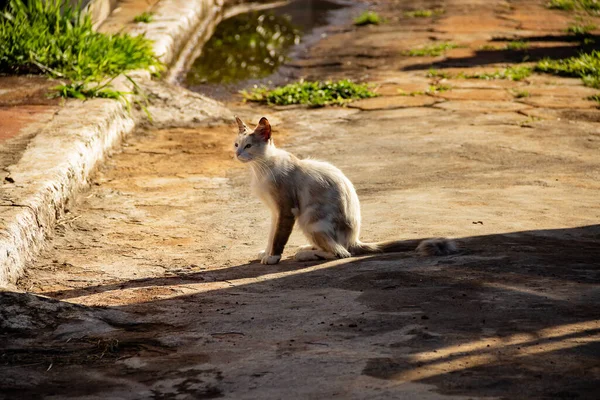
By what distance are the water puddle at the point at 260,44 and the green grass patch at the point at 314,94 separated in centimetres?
48

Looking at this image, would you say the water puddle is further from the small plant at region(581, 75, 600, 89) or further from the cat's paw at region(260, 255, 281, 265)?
the cat's paw at region(260, 255, 281, 265)

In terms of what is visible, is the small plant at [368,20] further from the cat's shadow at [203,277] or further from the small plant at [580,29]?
the cat's shadow at [203,277]

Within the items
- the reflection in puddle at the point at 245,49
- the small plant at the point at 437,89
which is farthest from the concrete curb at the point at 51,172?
the small plant at the point at 437,89

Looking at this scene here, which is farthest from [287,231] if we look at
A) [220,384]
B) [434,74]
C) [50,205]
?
[434,74]

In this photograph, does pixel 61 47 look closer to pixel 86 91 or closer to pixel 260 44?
pixel 86 91

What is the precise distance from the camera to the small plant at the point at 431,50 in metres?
10.4

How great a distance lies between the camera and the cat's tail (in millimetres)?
4199

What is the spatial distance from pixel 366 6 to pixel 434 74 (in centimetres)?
566

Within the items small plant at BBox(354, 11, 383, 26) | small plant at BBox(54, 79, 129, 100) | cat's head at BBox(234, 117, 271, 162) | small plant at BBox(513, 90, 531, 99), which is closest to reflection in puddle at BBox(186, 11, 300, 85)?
small plant at BBox(354, 11, 383, 26)

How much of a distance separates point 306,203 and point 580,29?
8006mm

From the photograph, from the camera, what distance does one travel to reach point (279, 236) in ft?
15.0

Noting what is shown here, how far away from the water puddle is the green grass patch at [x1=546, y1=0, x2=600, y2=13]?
3.03 meters

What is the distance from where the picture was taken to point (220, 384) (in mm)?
2914

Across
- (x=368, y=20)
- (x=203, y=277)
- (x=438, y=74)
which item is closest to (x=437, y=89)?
(x=438, y=74)
